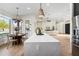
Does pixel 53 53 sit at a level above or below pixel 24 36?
below

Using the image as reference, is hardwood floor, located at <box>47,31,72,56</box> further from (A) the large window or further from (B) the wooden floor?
(A) the large window

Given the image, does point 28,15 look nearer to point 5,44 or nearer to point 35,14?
point 35,14

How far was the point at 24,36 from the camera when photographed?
230 centimetres

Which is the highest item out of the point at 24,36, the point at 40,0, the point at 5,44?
the point at 40,0

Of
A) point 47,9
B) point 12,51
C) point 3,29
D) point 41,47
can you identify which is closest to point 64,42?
point 41,47

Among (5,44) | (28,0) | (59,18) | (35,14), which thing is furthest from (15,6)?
(59,18)

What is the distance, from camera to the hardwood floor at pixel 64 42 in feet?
7.37

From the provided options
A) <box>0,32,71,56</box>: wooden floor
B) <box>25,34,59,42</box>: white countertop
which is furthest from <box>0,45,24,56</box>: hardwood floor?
<box>25,34,59,42</box>: white countertop

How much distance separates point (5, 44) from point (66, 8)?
1.52m

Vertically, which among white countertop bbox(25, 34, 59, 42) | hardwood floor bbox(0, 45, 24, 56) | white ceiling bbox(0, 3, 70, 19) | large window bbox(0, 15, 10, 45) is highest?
white ceiling bbox(0, 3, 70, 19)

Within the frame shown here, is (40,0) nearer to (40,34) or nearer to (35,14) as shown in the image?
(35,14)

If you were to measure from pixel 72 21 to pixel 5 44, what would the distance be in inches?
60.6

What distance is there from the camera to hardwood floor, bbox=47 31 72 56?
225 centimetres

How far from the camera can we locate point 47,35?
2.28 metres
